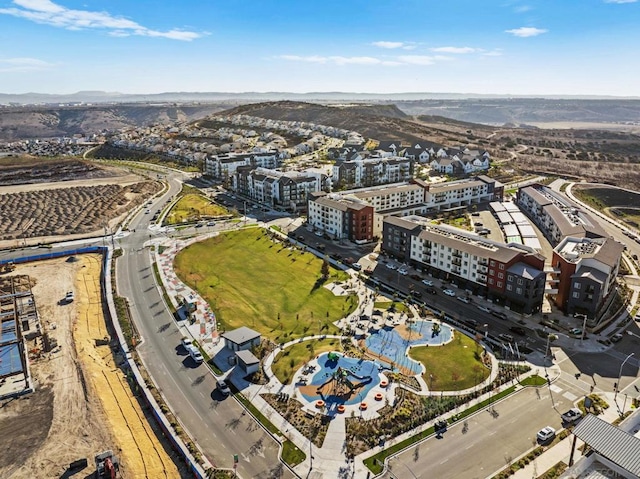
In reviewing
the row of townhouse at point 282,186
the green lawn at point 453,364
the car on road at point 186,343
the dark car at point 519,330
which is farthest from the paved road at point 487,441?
the row of townhouse at point 282,186

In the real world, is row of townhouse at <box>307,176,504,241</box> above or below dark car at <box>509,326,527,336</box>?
above

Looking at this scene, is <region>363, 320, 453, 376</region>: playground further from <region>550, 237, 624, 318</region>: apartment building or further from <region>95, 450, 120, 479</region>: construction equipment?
<region>95, 450, 120, 479</region>: construction equipment

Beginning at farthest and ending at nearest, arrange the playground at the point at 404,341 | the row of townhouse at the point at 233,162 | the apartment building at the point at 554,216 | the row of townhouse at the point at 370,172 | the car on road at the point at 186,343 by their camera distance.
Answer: the row of townhouse at the point at 233,162, the row of townhouse at the point at 370,172, the apartment building at the point at 554,216, the car on road at the point at 186,343, the playground at the point at 404,341

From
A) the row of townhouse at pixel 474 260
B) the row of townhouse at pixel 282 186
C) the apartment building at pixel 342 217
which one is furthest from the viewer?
the row of townhouse at pixel 282 186

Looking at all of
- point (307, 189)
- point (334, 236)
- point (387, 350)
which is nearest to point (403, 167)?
point (307, 189)

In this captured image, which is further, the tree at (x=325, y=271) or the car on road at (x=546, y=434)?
the tree at (x=325, y=271)

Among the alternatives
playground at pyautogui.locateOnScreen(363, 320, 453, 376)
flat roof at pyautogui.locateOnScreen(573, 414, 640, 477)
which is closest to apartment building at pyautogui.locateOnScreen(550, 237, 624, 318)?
playground at pyautogui.locateOnScreen(363, 320, 453, 376)

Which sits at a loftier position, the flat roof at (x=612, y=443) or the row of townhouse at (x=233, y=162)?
the row of townhouse at (x=233, y=162)

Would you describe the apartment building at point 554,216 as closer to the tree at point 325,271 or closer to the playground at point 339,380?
the tree at point 325,271
